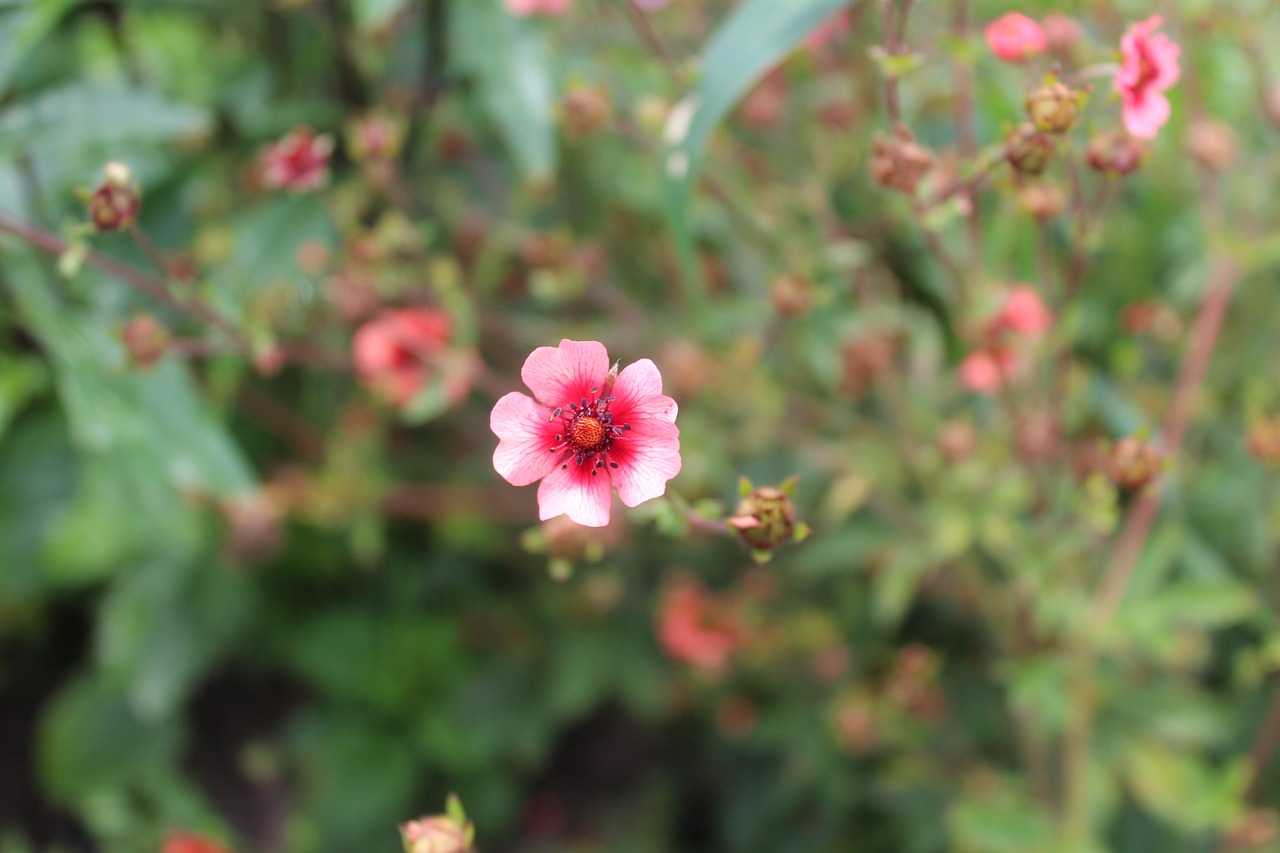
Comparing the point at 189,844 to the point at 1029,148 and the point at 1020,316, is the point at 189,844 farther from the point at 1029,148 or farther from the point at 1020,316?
the point at 1029,148

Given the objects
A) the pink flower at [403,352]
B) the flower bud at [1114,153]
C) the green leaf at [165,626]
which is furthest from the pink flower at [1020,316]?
the green leaf at [165,626]

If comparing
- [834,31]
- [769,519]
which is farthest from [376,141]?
[769,519]

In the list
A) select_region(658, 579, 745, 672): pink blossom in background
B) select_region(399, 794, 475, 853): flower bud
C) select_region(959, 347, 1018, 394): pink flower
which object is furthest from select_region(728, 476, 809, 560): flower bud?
select_region(658, 579, 745, 672): pink blossom in background

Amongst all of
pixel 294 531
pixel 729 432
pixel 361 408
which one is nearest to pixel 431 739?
pixel 294 531

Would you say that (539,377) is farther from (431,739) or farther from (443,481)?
(431,739)

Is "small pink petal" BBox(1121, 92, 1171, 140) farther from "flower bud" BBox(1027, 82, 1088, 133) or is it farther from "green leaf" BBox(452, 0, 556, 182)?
"green leaf" BBox(452, 0, 556, 182)

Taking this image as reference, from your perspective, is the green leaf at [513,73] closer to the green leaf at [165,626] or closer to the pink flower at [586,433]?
the pink flower at [586,433]
